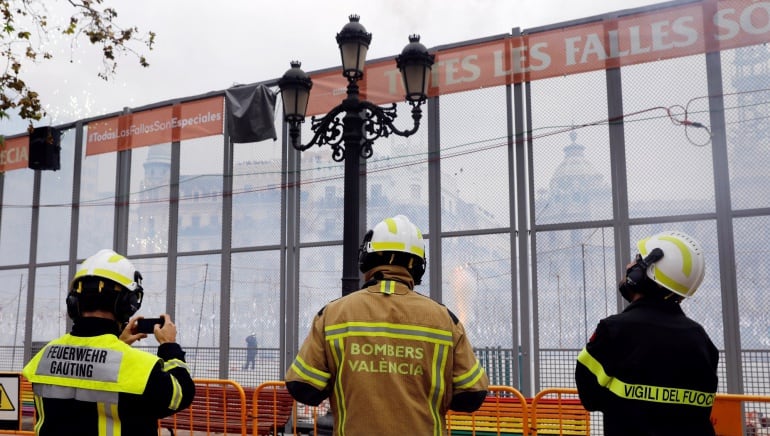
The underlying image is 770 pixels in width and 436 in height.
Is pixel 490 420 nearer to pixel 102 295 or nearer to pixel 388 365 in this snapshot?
pixel 388 365

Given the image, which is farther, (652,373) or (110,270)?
(110,270)

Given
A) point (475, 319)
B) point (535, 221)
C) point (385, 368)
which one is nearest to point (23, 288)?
point (475, 319)

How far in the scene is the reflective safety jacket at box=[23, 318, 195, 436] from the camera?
9.91 ft

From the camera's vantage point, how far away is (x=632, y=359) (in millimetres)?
3117

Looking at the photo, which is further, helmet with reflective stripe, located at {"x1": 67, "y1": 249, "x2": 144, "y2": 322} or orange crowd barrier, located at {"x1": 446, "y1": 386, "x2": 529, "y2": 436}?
orange crowd barrier, located at {"x1": 446, "y1": 386, "x2": 529, "y2": 436}

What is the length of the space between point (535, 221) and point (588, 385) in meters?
7.02

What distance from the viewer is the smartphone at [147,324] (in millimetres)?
3316

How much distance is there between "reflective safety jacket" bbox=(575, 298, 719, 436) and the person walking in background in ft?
31.3

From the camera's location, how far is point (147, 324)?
132 inches

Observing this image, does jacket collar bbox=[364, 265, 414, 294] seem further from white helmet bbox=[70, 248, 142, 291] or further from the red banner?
the red banner

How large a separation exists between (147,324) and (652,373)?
2.41 m

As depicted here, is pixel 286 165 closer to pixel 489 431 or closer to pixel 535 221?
pixel 535 221

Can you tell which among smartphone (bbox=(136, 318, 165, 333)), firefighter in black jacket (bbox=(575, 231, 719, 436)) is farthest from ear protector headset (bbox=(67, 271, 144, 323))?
firefighter in black jacket (bbox=(575, 231, 719, 436))

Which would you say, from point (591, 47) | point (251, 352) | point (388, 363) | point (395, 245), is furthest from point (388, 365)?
point (251, 352)
